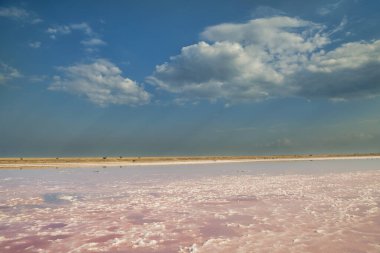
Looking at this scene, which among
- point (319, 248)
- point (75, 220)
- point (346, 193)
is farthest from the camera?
point (346, 193)

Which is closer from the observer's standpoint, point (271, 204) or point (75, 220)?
point (75, 220)

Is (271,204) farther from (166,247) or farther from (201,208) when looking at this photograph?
(166,247)

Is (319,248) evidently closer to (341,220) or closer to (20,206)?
(341,220)

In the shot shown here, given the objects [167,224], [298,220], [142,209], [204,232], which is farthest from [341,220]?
[142,209]

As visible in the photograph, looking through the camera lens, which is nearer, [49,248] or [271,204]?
[49,248]

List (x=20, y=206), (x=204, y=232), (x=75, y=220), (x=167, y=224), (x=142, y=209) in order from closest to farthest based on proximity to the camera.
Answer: (x=204, y=232) < (x=167, y=224) < (x=75, y=220) < (x=142, y=209) < (x=20, y=206)

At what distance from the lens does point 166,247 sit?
6289mm

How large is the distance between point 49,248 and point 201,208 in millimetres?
5232

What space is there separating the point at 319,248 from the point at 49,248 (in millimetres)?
5150

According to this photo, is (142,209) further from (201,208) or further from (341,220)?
(341,220)

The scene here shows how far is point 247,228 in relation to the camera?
25.4ft

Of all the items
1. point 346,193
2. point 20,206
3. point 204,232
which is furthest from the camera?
point 346,193

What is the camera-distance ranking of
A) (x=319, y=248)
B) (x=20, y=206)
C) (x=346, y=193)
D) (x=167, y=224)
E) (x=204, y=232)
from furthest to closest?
(x=346, y=193)
(x=20, y=206)
(x=167, y=224)
(x=204, y=232)
(x=319, y=248)

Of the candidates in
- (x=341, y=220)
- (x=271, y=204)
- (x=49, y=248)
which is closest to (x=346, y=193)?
(x=271, y=204)
